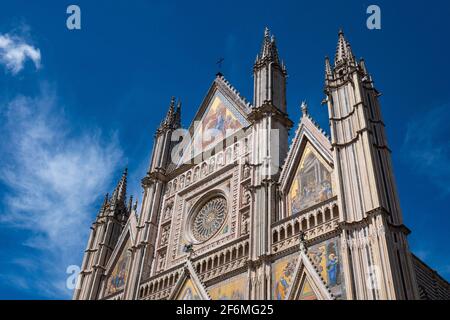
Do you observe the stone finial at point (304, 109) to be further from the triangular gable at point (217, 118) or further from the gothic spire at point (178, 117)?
the gothic spire at point (178, 117)

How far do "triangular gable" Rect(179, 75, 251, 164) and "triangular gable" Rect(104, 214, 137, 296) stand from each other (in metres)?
4.52

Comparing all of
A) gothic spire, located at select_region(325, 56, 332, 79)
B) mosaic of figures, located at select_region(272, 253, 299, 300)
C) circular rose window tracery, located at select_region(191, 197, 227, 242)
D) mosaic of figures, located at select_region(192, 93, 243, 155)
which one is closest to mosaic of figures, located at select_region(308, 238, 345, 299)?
mosaic of figures, located at select_region(272, 253, 299, 300)

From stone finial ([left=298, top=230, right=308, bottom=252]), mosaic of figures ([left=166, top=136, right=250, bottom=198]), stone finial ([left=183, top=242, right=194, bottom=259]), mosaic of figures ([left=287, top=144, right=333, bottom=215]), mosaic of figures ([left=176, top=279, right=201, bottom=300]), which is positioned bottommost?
mosaic of figures ([left=176, top=279, right=201, bottom=300])

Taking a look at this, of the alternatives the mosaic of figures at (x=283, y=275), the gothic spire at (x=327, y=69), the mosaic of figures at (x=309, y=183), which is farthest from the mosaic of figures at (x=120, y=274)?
the gothic spire at (x=327, y=69)

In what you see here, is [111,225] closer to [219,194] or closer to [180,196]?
[180,196]

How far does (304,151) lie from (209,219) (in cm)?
560

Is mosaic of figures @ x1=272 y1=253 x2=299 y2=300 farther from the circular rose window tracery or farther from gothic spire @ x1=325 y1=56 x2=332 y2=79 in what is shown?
gothic spire @ x1=325 y1=56 x2=332 y2=79

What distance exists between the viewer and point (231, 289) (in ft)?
60.3

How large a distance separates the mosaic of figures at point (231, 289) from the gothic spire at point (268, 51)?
36.2 feet

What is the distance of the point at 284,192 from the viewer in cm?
1922

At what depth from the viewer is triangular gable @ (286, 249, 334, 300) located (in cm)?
1535

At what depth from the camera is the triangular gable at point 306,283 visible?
15352mm
